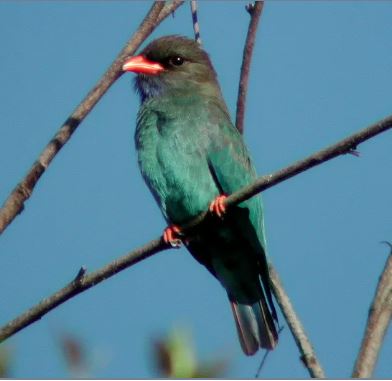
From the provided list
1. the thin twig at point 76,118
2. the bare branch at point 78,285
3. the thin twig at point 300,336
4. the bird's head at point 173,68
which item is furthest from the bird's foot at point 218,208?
the bird's head at point 173,68

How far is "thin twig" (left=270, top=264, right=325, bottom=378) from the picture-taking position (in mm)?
3717

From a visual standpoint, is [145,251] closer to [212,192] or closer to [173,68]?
[212,192]

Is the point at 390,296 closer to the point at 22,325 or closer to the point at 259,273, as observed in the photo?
the point at 22,325

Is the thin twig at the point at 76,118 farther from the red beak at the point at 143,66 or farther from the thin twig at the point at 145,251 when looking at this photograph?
the red beak at the point at 143,66

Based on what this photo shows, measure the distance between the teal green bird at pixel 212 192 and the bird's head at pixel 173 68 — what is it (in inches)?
9.4

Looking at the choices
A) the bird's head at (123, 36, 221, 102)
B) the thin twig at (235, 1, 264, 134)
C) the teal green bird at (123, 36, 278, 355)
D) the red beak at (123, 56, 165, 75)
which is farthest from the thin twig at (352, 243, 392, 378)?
the red beak at (123, 56, 165, 75)

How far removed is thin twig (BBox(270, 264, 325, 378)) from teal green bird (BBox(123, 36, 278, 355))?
83 centimetres

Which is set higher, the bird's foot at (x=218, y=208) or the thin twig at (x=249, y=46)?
the thin twig at (x=249, y=46)

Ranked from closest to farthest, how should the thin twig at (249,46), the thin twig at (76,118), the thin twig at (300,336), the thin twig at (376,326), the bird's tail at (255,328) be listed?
the thin twig at (376,326) → the thin twig at (76,118) → the thin twig at (300,336) → the thin twig at (249,46) → the bird's tail at (255,328)

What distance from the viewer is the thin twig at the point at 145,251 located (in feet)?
11.3

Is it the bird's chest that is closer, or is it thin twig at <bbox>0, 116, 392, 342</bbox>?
thin twig at <bbox>0, 116, 392, 342</bbox>

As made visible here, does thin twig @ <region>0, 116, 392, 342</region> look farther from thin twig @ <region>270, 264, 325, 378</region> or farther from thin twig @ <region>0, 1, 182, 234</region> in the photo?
thin twig @ <region>270, 264, 325, 378</region>

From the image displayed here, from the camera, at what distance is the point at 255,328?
5660mm

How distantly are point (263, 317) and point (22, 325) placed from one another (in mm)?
2609
